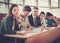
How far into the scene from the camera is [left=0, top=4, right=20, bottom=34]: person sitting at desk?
1957 mm

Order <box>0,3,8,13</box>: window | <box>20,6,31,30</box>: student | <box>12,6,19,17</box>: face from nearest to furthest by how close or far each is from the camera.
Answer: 1. <box>0,3,8,13</box>: window
2. <box>12,6,19,17</box>: face
3. <box>20,6,31,30</box>: student

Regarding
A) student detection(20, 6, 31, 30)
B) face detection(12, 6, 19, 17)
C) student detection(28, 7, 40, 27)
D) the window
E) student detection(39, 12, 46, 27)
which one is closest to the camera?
the window

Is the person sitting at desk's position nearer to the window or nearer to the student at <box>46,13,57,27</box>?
the window

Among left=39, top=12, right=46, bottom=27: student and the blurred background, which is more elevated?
the blurred background

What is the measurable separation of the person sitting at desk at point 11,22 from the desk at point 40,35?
7 centimetres

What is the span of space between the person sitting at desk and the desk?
74 millimetres

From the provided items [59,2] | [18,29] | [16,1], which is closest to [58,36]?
[59,2]

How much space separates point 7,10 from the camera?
1963 millimetres

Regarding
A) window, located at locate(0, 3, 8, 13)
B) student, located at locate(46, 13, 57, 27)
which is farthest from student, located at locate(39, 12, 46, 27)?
window, located at locate(0, 3, 8, 13)

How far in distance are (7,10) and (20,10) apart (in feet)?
0.79

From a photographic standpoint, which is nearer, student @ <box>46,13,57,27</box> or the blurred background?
the blurred background

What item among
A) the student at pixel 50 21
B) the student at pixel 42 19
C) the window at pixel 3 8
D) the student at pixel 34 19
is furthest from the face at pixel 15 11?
the student at pixel 50 21

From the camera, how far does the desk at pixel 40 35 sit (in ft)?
6.47

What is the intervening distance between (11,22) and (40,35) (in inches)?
20.1
